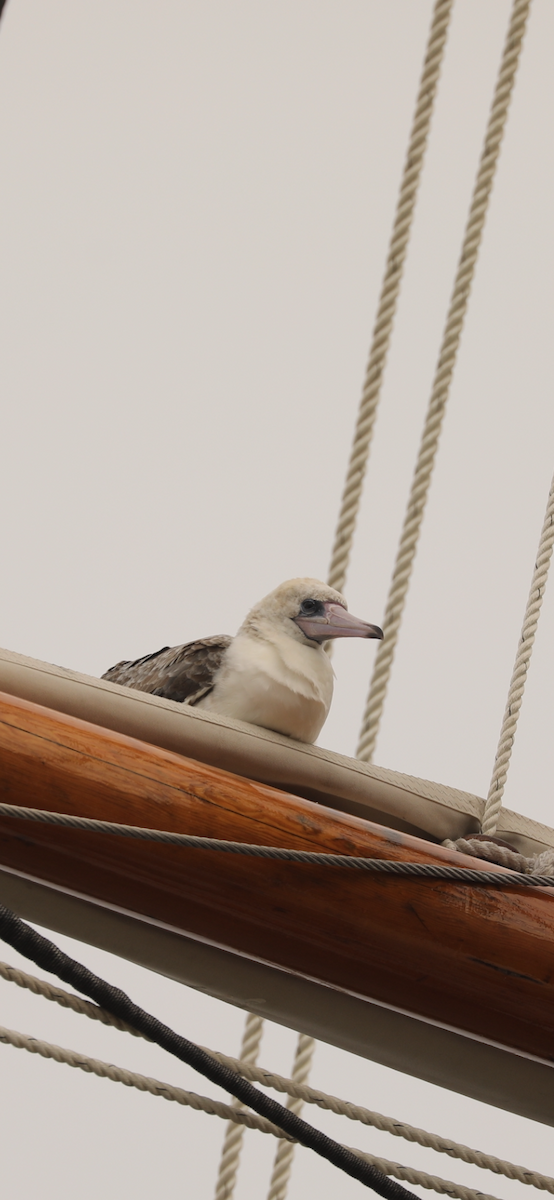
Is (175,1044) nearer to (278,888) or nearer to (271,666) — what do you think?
(278,888)

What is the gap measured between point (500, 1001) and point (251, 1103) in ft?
0.76

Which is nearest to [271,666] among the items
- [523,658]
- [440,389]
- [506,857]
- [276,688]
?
[276,688]

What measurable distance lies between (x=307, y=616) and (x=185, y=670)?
0.16 metres

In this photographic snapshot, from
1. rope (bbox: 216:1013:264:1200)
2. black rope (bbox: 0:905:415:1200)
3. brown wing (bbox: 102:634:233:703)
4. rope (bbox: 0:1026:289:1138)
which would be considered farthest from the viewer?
rope (bbox: 216:1013:264:1200)

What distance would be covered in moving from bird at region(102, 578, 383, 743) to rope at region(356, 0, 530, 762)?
0.20 meters

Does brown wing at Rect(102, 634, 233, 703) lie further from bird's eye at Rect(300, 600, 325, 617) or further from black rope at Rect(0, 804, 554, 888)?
black rope at Rect(0, 804, 554, 888)

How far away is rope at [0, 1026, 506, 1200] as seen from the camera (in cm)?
102

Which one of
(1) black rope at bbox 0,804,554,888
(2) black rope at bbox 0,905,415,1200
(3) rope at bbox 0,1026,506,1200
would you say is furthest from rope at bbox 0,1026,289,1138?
(1) black rope at bbox 0,804,554,888

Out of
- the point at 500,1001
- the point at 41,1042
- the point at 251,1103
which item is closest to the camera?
the point at 251,1103

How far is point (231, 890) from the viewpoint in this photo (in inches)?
33.5

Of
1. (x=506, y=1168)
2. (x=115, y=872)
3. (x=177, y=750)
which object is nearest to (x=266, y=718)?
(x=177, y=750)

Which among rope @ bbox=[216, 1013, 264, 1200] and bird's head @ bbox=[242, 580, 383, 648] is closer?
bird's head @ bbox=[242, 580, 383, 648]

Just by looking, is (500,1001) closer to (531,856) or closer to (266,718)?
(531,856)

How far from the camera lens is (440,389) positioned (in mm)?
1490
